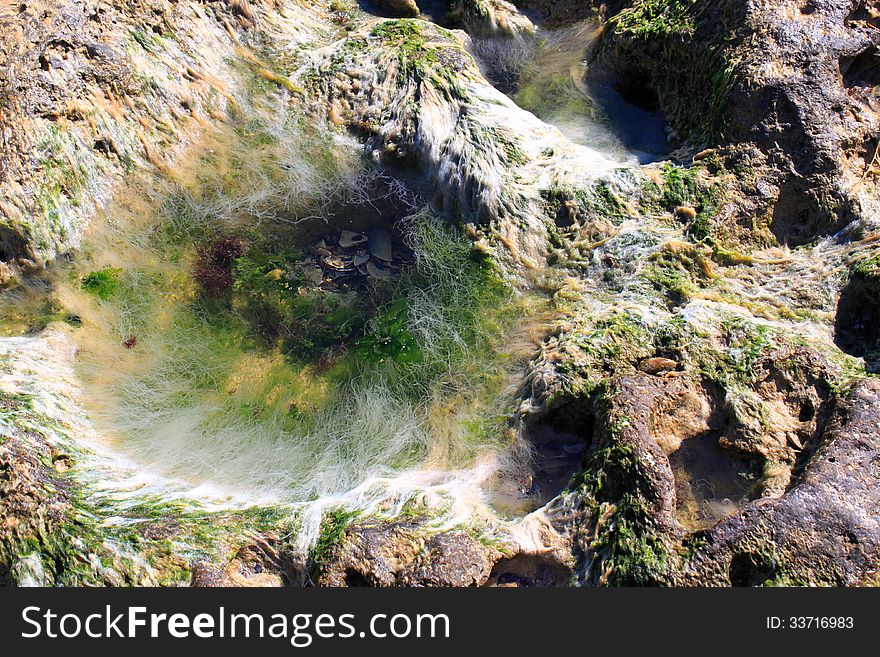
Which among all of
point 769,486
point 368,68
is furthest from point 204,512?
point 368,68

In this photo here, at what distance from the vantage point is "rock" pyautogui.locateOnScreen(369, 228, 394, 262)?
5.52 metres

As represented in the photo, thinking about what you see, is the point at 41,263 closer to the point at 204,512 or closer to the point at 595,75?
the point at 204,512

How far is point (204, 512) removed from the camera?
4.03m

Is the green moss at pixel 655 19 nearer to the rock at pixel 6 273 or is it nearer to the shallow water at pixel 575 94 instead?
the shallow water at pixel 575 94

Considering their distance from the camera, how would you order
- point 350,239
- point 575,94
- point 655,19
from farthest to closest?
point 575,94
point 655,19
point 350,239

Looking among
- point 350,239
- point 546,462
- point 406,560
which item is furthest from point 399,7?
point 406,560

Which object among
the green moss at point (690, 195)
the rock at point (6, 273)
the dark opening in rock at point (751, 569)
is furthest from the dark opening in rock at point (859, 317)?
the rock at point (6, 273)

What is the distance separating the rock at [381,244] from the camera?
552 centimetres

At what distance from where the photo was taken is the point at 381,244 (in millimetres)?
5578

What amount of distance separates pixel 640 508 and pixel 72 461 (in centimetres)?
367

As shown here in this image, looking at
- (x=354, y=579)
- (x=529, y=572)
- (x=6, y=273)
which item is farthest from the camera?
(x=6, y=273)

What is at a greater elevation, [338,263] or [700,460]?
[338,263]

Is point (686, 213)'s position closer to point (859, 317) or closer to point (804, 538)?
point (859, 317)

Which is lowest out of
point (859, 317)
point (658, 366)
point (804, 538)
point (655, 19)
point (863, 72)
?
point (804, 538)
